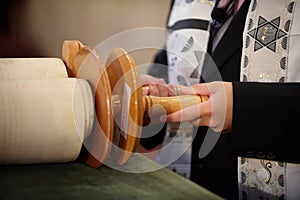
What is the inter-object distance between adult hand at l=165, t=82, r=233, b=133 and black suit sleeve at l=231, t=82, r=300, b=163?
1 cm

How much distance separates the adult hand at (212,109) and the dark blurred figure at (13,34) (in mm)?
1578

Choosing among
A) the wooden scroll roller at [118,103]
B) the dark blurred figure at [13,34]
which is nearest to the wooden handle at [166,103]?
the wooden scroll roller at [118,103]

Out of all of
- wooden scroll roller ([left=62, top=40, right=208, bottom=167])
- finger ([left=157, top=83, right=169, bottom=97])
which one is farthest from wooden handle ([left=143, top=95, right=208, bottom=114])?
finger ([left=157, top=83, right=169, bottom=97])

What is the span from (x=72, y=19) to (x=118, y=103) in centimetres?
175

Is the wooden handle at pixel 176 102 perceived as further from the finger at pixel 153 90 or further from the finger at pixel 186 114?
the finger at pixel 153 90

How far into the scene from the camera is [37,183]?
56cm

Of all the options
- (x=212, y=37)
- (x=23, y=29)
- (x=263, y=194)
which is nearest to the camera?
(x=263, y=194)

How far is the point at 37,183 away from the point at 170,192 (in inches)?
6.3

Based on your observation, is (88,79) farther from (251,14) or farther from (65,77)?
(251,14)

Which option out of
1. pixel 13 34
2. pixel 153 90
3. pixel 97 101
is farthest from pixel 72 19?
pixel 97 101

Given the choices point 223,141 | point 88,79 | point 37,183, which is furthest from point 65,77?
point 223,141

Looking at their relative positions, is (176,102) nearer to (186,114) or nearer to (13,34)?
(186,114)

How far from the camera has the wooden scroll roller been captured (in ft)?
1.84

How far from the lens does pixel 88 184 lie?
57 centimetres
